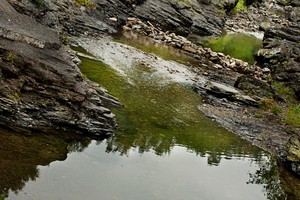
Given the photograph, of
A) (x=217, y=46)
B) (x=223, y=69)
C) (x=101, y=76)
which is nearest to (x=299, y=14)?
(x=217, y=46)

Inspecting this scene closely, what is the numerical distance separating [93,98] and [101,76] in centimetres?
785

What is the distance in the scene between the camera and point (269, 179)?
1875cm

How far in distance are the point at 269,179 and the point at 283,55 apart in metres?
26.4

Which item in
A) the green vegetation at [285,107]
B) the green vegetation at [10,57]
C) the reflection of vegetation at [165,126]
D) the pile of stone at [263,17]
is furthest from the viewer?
the pile of stone at [263,17]

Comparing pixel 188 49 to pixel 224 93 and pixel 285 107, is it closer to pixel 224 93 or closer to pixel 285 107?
pixel 224 93

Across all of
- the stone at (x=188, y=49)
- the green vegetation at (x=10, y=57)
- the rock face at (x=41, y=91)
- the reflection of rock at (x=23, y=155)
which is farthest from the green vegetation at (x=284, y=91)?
the green vegetation at (x=10, y=57)

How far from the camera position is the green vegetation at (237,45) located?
160 ft

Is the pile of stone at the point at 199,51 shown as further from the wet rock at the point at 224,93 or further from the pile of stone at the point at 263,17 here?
the pile of stone at the point at 263,17

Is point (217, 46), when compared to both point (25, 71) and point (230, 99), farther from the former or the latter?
point (25, 71)

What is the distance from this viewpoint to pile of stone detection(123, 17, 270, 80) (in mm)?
40719

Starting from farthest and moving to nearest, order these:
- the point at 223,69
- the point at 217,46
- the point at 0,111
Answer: the point at 217,46 → the point at 223,69 → the point at 0,111

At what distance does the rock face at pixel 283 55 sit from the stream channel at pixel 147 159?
12.7 metres

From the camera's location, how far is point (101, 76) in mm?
25922

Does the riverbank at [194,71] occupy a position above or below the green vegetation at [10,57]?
below
